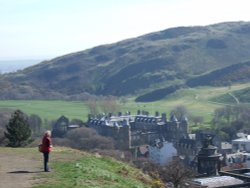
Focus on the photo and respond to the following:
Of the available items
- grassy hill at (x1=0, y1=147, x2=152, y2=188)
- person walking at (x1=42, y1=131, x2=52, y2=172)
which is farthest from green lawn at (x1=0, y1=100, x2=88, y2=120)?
person walking at (x1=42, y1=131, x2=52, y2=172)

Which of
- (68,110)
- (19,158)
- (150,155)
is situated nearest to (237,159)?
(150,155)

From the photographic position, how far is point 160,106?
569ft

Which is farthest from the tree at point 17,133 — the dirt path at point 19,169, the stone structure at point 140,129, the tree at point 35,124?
the tree at point 35,124

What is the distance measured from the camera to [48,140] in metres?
20.7

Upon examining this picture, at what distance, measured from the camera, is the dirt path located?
18.7m

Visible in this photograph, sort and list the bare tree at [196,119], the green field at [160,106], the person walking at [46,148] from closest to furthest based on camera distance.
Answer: the person walking at [46,148] → the bare tree at [196,119] → the green field at [160,106]

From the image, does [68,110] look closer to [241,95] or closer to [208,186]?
[241,95]

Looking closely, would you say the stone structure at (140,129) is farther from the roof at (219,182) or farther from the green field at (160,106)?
the roof at (219,182)

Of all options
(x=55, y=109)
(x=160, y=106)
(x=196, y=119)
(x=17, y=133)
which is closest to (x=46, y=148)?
(x=17, y=133)

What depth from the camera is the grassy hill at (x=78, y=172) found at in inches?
741

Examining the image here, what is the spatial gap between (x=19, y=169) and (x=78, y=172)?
247 centimetres

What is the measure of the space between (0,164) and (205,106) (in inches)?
5457

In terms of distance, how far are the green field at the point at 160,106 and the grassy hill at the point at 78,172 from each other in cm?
11058

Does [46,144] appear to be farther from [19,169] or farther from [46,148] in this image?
[19,169]
